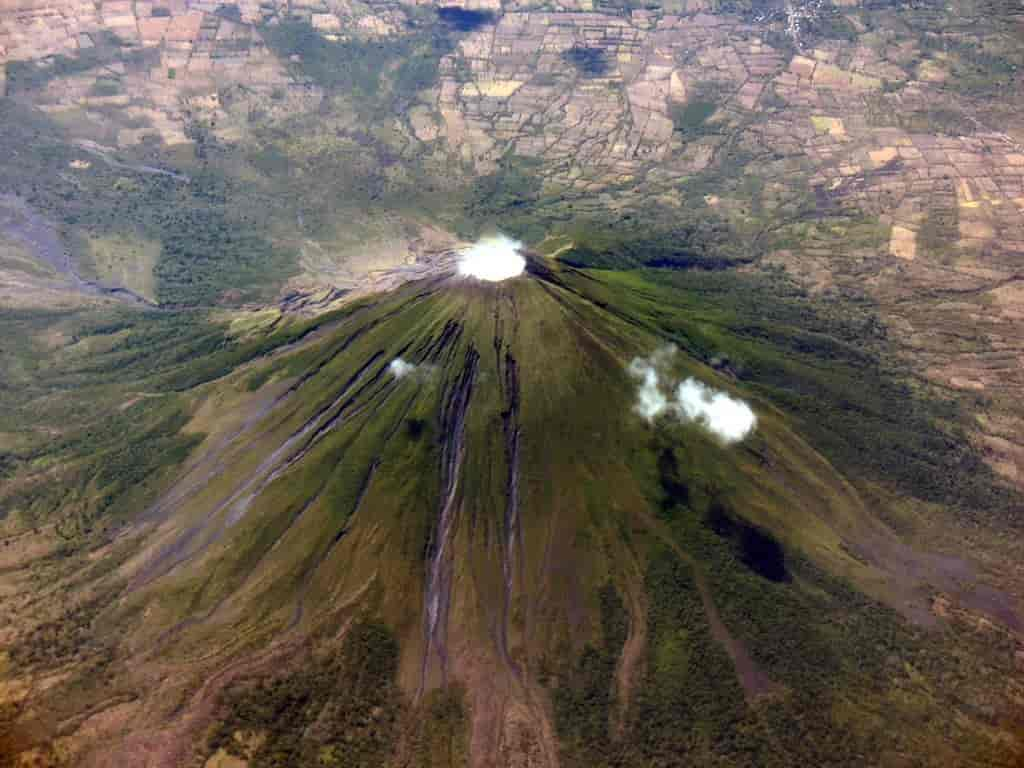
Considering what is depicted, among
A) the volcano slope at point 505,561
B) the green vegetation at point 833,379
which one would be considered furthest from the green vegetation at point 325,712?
the green vegetation at point 833,379

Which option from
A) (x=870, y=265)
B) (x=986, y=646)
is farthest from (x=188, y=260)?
(x=986, y=646)

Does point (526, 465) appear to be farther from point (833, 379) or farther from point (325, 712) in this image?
point (833, 379)

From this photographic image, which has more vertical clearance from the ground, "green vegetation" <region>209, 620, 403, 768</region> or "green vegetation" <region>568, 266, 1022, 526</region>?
"green vegetation" <region>568, 266, 1022, 526</region>

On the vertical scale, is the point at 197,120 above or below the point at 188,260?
above

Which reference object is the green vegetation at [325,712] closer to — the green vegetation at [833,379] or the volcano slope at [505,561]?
the volcano slope at [505,561]

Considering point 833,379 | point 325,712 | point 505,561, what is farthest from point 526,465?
point 833,379

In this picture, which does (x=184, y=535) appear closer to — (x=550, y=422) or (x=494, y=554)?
(x=494, y=554)

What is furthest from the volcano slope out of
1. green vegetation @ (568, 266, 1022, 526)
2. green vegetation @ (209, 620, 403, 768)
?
green vegetation @ (568, 266, 1022, 526)

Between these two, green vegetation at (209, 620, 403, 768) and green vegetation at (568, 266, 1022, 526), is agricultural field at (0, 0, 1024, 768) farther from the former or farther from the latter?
green vegetation at (568, 266, 1022, 526)
